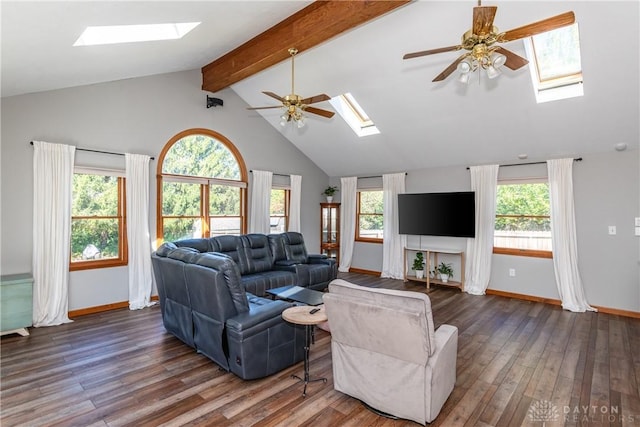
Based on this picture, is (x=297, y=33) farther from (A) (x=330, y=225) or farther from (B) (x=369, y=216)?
(A) (x=330, y=225)

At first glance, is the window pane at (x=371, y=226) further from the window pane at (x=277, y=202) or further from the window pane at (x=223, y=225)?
the window pane at (x=223, y=225)

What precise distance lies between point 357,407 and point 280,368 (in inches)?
33.6

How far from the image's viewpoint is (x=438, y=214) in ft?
20.7

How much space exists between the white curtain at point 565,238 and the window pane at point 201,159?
5.69m

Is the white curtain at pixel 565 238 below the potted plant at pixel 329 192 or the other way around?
below

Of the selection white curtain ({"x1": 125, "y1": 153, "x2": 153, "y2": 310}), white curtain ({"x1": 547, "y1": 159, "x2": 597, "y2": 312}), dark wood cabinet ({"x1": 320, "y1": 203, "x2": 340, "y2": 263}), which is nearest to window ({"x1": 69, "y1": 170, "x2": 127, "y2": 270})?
white curtain ({"x1": 125, "y1": 153, "x2": 153, "y2": 310})

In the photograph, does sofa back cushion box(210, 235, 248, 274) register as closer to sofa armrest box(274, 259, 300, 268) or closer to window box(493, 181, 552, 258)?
sofa armrest box(274, 259, 300, 268)

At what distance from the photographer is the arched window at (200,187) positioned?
5.52 meters

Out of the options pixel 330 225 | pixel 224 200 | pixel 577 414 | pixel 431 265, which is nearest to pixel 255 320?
pixel 577 414

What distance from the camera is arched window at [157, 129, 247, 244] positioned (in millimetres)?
5523

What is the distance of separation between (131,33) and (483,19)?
11.1 ft

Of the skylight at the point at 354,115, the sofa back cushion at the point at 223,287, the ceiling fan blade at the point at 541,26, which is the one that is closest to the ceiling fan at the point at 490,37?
the ceiling fan blade at the point at 541,26

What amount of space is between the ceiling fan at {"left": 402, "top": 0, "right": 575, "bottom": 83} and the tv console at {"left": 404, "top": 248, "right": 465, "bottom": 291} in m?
4.19

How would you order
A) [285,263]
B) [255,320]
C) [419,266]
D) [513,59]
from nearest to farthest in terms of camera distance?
[513,59]
[255,320]
[285,263]
[419,266]
